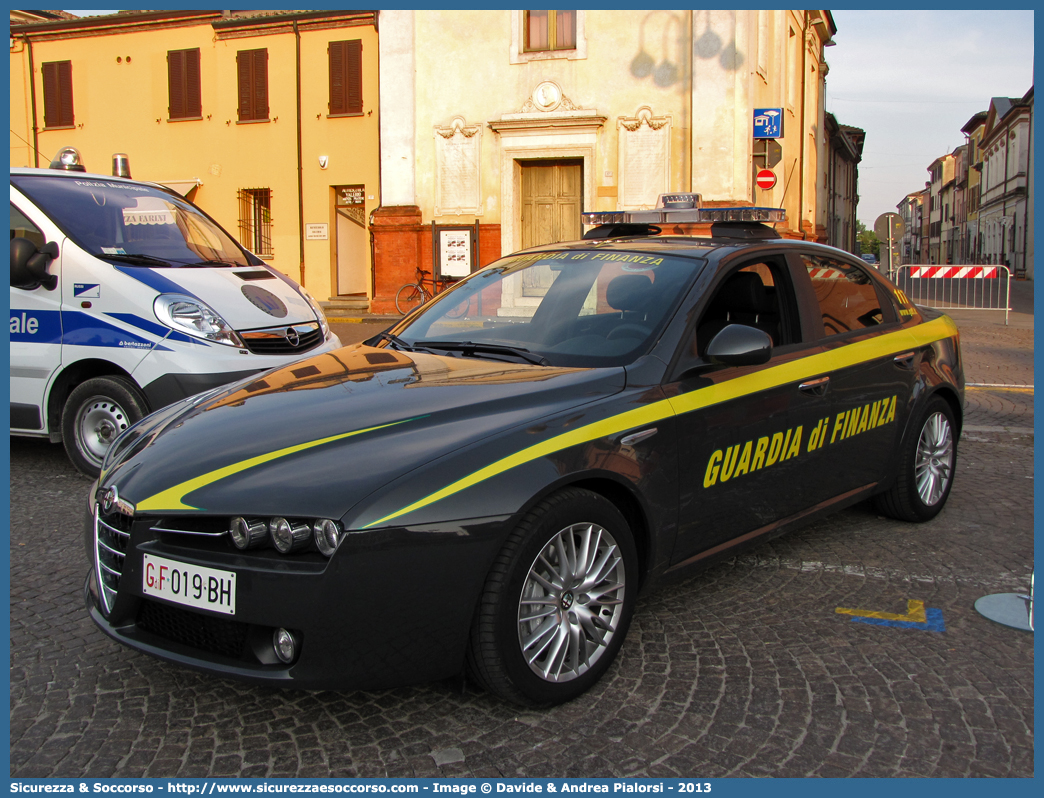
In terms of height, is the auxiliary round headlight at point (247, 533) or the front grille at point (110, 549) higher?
the auxiliary round headlight at point (247, 533)

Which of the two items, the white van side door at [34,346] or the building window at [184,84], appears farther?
the building window at [184,84]

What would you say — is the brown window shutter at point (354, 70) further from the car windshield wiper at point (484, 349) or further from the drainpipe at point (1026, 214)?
the drainpipe at point (1026, 214)

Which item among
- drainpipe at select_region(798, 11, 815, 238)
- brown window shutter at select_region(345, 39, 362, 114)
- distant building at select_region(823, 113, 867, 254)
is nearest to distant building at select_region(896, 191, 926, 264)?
distant building at select_region(823, 113, 867, 254)

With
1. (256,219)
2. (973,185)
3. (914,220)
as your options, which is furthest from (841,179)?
(914,220)

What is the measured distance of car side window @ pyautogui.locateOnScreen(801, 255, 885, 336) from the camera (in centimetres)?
434

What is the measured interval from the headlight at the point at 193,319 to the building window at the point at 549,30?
52.3ft

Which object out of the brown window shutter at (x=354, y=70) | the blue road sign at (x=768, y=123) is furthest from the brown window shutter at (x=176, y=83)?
the blue road sign at (x=768, y=123)

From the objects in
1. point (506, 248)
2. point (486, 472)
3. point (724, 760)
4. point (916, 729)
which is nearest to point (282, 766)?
point (486, 472)

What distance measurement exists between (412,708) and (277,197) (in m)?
22.7

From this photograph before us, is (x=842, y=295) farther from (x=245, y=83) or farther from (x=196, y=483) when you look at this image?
(x=245, y=83)

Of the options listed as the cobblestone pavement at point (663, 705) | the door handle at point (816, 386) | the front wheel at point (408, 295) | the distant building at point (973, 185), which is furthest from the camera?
the distant building at point (973, 185)

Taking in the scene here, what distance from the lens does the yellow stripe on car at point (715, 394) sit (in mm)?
2727

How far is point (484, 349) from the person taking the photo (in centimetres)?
379

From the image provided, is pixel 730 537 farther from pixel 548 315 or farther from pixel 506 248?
pixel 506 248
